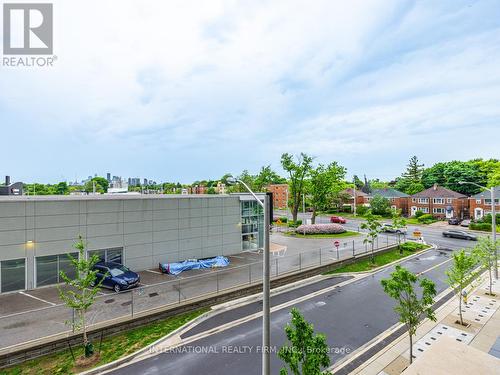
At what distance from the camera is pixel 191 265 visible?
75.9 ft

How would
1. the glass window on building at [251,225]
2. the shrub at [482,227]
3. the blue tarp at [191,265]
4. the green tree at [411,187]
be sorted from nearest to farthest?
1. the blue tarp at [191,265]
2. the glass window on building at [251,225]
3. the shrub at [482,227]
4. the green tree at [411,187]

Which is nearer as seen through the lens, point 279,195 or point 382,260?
point 382,260

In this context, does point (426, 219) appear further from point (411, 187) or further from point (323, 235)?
point (411, 187)

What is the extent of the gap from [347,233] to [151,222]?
30.6 metres

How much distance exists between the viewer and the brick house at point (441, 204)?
188 ft

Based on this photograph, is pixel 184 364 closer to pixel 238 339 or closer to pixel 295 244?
pixel 238 339

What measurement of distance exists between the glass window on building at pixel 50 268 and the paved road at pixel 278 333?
12.7m

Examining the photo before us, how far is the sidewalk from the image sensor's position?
10.1 metres

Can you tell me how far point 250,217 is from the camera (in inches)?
1202

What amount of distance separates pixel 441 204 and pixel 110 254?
6738 cm

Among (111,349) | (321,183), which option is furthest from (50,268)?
(321,183)

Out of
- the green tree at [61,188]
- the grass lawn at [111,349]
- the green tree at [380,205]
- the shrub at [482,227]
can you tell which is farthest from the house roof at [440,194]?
the green tree at [61,188]

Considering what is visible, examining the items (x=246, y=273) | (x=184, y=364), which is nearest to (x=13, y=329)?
(x=184, y=364)

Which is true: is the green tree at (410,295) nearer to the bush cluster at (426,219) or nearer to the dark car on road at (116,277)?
the dark car on road at (116,277)
